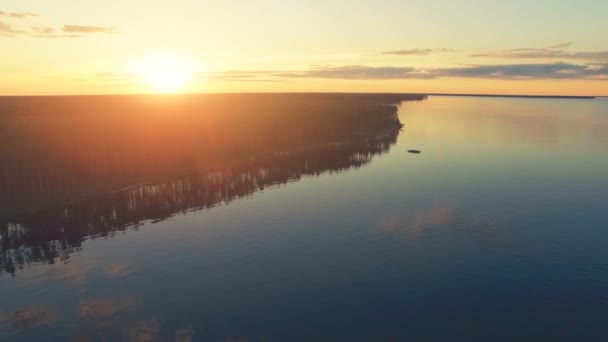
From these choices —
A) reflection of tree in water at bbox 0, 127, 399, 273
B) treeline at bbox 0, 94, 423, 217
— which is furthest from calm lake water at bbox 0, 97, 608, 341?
treeline at bbox 0, 94, 423, 217

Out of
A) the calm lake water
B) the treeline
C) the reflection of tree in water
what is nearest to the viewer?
the calm lake water

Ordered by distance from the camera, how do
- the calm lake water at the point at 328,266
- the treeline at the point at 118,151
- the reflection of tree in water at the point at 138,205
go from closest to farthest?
the calm lake water at the point at 328,266 → the reflection of tree in water at the point at 138,205 → the treeline at the point at 118,151

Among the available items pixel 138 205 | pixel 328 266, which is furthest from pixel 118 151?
pixel 328 266

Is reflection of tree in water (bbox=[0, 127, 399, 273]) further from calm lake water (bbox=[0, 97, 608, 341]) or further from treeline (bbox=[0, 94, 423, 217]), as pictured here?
treeline (bbox=[0, 94, 423, 217])

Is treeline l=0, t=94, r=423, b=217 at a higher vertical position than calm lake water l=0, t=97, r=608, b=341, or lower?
higher

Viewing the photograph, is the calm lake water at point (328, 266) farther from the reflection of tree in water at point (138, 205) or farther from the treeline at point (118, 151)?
Result: the treeline at point (118, 151)

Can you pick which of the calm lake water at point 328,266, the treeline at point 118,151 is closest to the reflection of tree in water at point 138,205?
the calm lake water at point 328,266
